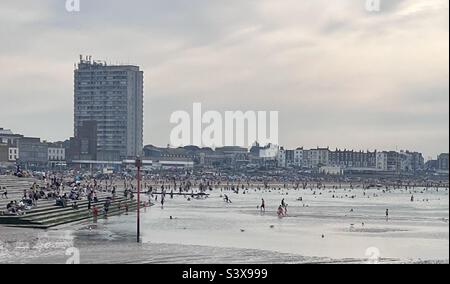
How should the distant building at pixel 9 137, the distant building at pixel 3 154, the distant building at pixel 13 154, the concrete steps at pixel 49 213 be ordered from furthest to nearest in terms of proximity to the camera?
the distant building at pixel 9 137 < the distant building at pixel 13 154 < the distant building at pixel 3 154 < the concrete steps at pixel 49 213

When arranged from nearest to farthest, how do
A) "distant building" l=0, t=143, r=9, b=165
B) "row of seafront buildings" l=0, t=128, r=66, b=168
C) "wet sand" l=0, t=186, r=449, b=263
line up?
"wet sand" l=0, t=186, r=449, b=263 < "distant building" l=0, t=143, r=9, b=165 < "row of seafront buildings" l=0, t=128, r=66, b=168

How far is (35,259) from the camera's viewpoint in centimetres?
2178

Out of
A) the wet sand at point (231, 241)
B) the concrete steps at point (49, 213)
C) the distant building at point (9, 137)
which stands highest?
the distant building at point (9, 137)

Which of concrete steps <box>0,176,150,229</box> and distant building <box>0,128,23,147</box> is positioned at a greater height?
distant building <box>0,128,23,147</box>

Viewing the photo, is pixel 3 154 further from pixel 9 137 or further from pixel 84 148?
pixel 84 148

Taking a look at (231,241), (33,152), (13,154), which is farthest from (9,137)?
(231,241)

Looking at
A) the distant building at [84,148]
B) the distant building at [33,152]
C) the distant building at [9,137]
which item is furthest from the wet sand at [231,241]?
the distant building at [84,148]

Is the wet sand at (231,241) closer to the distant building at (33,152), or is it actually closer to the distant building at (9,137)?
the distant building at (9,137)

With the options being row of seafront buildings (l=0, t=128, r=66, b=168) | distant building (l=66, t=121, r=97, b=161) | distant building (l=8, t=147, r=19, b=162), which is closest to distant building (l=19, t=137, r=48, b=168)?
row of seafront buildings (l=0, t=128, r=66, b=168)

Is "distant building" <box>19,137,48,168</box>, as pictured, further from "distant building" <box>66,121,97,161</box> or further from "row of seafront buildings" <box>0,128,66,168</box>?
"distant building" <box>66,121,97,161</box>

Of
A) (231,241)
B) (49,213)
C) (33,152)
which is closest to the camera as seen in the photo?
(231,241)
